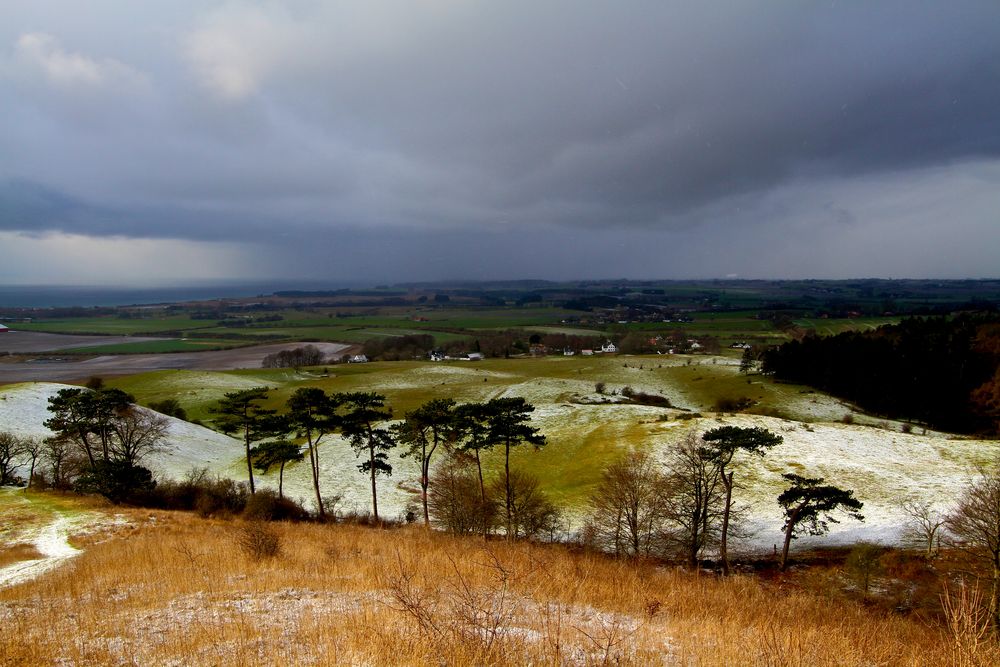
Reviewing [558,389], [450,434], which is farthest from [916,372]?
[450,434]

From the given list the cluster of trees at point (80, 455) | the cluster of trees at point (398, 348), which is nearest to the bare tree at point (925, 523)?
the cluster of trees at point (80, 455)

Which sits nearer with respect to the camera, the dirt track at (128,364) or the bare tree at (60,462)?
the bare tree at (60,462)

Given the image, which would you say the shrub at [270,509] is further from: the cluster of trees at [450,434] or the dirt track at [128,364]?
the dirt track at [128,364]

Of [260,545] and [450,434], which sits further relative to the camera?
[450,434]

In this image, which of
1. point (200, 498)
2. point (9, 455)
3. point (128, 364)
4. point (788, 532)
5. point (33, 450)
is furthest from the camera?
point (128, 364)

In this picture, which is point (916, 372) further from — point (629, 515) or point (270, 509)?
point (270, 509)

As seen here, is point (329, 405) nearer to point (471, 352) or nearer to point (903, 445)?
point (903, 445)
